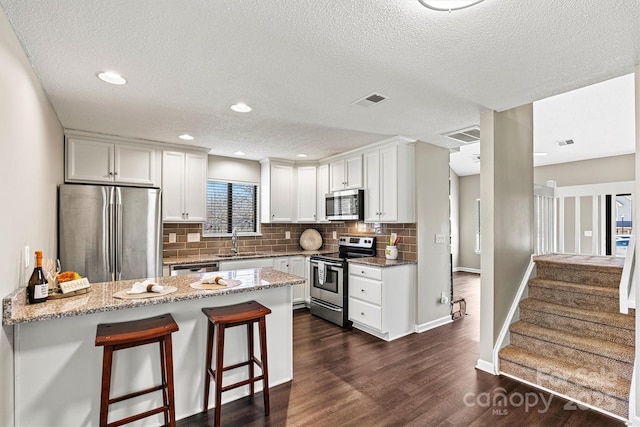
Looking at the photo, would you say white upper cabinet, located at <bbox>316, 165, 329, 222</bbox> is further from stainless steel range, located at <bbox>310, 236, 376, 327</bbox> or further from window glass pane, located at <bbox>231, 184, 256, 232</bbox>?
window glass pane, located at <bbox>231, 184, 256, 232</bbox>

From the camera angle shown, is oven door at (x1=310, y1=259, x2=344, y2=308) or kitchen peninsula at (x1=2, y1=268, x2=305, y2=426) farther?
oven door at (x1=310, y1=259, x2=344, y2=308)

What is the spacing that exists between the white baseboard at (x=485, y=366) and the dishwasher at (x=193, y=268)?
10.6 ft

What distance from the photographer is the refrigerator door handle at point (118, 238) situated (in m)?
3.38

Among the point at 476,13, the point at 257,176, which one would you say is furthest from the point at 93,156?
the point at 476,13

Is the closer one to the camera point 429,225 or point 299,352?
point 299,352

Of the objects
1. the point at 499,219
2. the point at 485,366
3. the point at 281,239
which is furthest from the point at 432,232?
the point at 281,239

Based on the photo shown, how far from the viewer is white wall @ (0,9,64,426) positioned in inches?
62.8

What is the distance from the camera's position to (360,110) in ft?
9.67

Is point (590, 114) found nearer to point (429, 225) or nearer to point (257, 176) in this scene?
point (429, 225)

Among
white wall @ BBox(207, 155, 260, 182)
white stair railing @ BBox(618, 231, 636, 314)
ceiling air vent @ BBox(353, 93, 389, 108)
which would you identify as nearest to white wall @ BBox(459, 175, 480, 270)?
white wall @ BBox(207, 155, 260, 182)

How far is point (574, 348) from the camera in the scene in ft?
8.69

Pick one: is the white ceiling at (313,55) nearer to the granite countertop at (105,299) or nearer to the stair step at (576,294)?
the granite countertop at (105,299)

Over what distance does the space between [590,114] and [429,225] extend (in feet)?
9.20

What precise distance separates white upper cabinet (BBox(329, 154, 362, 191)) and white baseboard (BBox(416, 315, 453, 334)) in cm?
201
